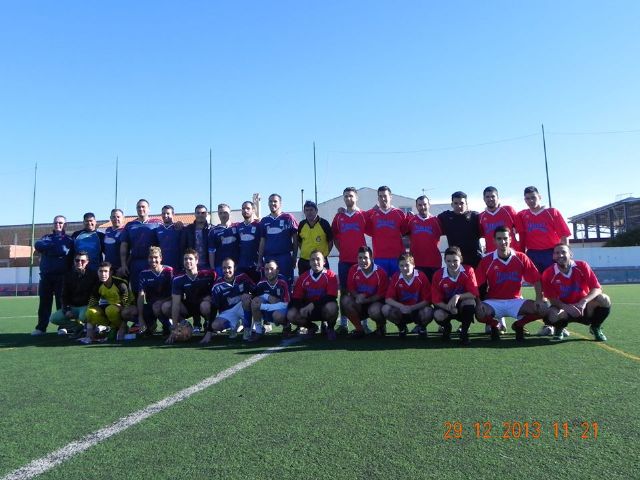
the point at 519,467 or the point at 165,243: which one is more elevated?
the point at 165,243

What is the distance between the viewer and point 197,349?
5562 mm

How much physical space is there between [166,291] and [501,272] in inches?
176

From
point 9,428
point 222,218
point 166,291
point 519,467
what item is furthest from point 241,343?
point 519,467

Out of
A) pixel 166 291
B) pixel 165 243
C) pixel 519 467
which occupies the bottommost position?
pixel 519 467

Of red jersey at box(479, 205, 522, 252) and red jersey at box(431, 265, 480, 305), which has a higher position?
red jersey at box(479, 205, 522, 252)

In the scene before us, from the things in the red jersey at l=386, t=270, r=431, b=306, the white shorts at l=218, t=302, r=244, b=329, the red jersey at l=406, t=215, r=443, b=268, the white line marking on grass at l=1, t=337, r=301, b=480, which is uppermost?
the red jersey at l=406, t=215, r=443, b=268

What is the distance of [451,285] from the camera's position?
5.86 metres

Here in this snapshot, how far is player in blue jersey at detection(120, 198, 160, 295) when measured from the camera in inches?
296

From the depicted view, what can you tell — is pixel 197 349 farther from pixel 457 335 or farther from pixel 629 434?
pixel 629 434

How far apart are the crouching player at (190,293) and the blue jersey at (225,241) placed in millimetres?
620

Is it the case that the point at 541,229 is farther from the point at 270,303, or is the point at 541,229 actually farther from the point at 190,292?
the point at 190,292

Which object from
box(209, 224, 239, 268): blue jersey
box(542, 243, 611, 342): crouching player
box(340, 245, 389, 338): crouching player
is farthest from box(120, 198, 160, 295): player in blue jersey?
box(542, 243, 611, 342): crouching player

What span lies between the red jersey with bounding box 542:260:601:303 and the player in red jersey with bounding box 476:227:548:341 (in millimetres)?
154

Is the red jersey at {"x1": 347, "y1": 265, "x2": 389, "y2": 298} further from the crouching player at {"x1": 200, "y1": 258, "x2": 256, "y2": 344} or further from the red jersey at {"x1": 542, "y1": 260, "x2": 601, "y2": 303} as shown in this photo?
the red jersey at {"x1": 542, "y1": 260, "x2": 601, "y2": 303}
